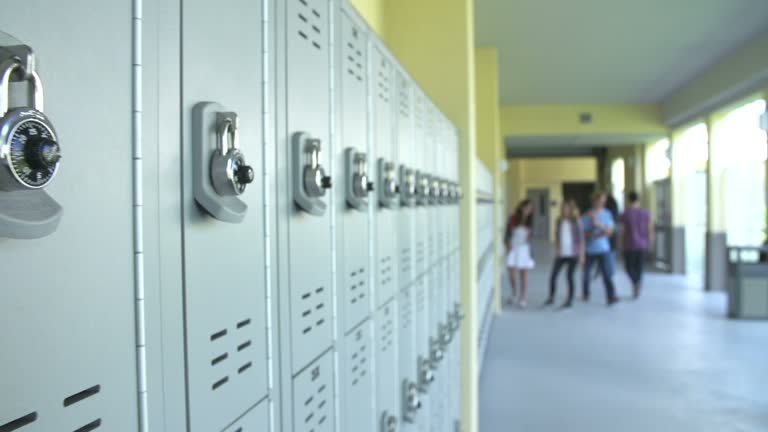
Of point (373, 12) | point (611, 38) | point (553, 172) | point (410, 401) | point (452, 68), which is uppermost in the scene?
point (611, 38)

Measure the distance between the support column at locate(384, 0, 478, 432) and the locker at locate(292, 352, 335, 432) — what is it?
2.66m

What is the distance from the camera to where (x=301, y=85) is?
104 centimetres

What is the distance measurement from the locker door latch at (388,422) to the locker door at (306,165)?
0.56 m

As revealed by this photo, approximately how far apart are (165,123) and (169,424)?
0.30m

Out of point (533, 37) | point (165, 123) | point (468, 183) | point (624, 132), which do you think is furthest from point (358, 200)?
point (624, 132)

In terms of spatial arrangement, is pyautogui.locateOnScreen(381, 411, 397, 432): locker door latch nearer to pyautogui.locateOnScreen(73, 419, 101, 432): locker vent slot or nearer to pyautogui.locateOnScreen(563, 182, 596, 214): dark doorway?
pyautogui.locateOnScreen(73, 419, 101, 432): locker vent slot

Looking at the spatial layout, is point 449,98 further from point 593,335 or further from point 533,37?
point 533,37

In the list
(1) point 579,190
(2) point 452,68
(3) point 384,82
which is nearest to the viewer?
(3) point 384,82

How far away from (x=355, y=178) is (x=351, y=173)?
0.01m

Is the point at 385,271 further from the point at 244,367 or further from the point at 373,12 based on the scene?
the point at 373,12

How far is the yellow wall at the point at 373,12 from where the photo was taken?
10.8 feet

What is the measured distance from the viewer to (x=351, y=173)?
1339 millimetres

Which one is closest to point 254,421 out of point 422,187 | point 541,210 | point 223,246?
point 223,246

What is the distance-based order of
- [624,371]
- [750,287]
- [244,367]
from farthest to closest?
[750,287], [624,371], [244,367]
